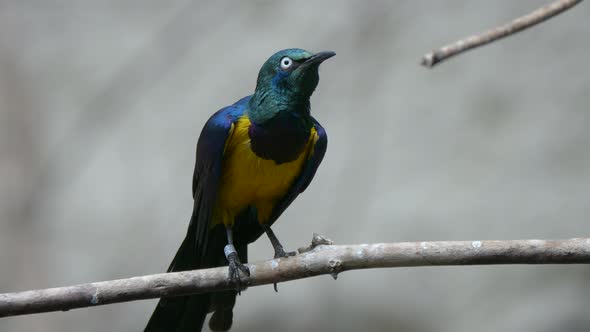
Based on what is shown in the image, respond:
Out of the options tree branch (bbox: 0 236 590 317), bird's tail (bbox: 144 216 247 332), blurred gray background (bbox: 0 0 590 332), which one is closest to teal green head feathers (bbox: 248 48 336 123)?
bird's tail (bbox: 144 216 247 332)

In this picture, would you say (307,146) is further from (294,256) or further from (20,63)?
(20,63)

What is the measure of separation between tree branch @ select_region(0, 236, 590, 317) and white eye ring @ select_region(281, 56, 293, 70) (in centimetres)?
80

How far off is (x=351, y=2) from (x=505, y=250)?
140 inches

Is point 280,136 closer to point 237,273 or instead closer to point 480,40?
point 237,273

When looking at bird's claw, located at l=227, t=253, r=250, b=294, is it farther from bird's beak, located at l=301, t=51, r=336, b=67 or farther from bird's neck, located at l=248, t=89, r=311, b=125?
bird's beak, located at l=301, t=51, r=336, b=67

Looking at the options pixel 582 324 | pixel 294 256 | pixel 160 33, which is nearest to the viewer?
pixel 294 256

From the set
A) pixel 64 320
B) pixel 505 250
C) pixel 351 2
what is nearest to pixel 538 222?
pixel 351 2

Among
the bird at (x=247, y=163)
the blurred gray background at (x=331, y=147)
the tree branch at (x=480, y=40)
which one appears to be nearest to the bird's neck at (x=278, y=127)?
the bird at (x=247, y=163)

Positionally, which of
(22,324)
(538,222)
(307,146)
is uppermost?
(307,146)

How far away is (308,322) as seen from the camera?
5.09m

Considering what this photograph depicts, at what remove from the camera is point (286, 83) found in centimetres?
314

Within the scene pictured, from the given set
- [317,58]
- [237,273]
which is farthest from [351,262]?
[317,58]

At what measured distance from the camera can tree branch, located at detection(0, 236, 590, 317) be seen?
2.54 m

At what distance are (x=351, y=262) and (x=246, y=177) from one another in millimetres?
768
